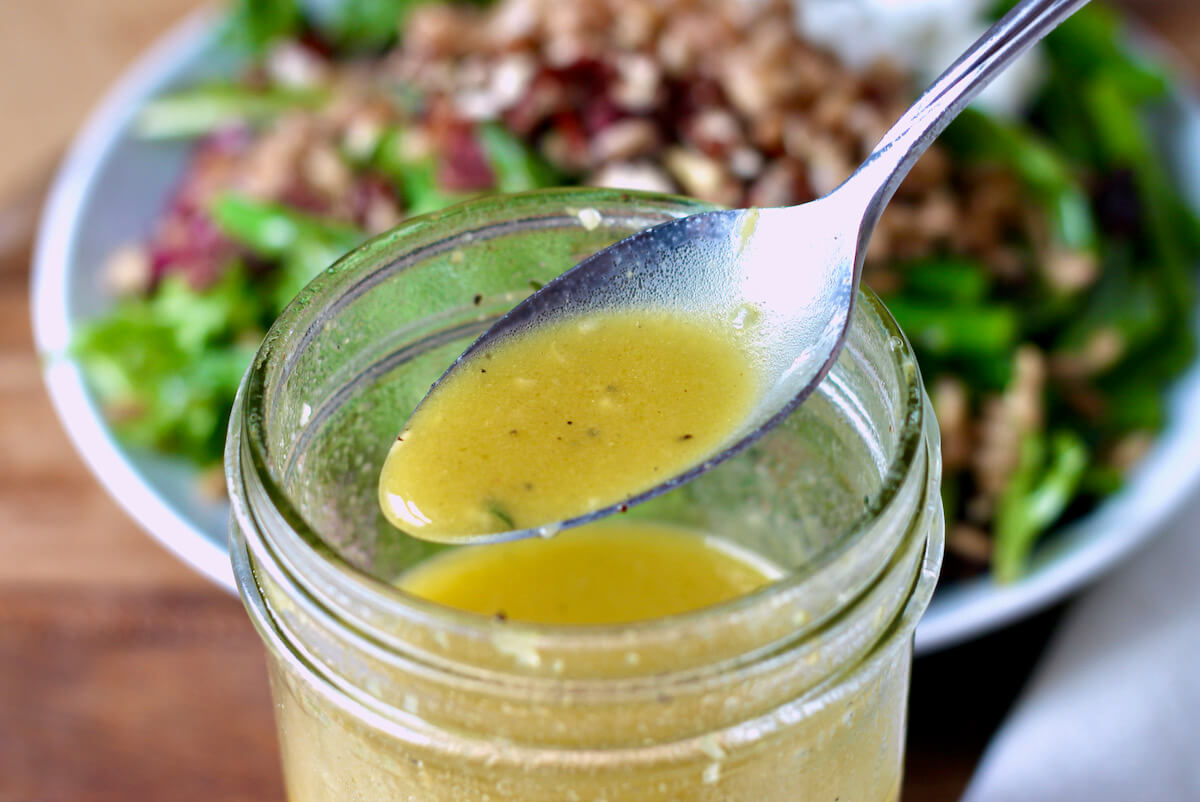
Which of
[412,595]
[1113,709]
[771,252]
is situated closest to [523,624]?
[412,595]

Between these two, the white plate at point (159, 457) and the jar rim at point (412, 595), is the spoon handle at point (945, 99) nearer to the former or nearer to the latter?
the jar rim at point (412, 595)

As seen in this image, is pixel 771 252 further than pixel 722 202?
No

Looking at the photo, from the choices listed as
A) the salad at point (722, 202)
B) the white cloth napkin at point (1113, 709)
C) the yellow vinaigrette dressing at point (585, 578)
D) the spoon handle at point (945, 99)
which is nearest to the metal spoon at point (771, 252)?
the spoon handle at point (945, 99)

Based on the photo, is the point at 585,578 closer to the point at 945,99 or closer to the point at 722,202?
the point at 945,99

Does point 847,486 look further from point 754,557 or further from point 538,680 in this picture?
point 538,680

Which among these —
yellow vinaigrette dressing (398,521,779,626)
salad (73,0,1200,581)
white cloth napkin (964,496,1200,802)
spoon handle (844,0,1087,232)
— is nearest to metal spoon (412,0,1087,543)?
spoon handle (844,0,1087,232)

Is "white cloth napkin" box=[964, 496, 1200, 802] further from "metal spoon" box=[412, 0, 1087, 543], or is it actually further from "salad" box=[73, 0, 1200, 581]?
"metal spoon" box=[412, 0, 1087, 543]
